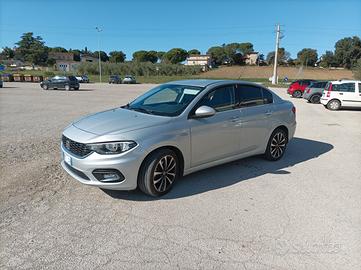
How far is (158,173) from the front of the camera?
12.2ft

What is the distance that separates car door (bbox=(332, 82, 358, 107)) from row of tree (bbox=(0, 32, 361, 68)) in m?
76.0

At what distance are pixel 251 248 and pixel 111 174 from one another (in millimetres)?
1845

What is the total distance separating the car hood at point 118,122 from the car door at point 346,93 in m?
13.2

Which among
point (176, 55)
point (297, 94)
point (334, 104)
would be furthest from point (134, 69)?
point (334, 104)

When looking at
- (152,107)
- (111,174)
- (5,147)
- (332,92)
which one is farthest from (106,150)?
(332,92)

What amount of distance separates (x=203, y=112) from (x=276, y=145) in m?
2.27

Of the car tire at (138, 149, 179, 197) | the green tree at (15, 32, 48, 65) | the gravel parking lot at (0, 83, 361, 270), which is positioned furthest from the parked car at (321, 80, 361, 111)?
the green tree at (15, 32, 48, 65)

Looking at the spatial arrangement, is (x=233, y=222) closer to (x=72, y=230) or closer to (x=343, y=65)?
(x=72, y=230)

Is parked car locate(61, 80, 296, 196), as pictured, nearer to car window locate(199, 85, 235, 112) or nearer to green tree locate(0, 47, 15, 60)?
car window locate(199, 85, 235, 112)

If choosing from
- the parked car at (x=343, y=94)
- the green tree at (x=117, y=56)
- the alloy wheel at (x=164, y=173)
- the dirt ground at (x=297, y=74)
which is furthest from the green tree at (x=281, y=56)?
the alloy wheel at (x=164, y=173)

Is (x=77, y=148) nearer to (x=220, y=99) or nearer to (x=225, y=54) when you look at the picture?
(x=220, y=99)

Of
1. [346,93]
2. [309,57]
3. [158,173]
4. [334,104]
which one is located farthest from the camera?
[309,57]

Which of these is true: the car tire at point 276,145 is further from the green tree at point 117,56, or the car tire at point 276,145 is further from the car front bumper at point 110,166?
the green tree at point 117,56

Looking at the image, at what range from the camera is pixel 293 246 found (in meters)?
2.83
